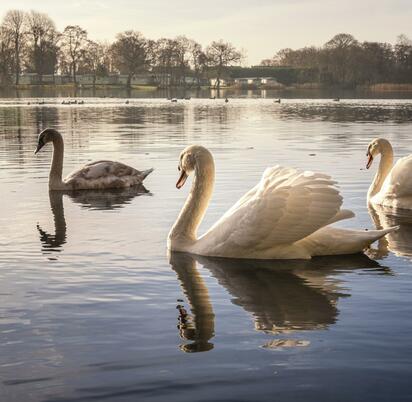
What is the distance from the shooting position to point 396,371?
19.5ft

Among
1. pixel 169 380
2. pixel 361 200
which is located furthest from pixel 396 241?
pixel 169 380

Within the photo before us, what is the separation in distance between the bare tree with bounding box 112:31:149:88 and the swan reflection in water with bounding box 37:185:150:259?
174m

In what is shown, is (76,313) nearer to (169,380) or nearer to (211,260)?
(169,380)

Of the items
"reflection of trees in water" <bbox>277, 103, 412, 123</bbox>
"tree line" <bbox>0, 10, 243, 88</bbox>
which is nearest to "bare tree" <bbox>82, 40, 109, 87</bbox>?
"tree line" <bbox>0, 10, 243, 88</bbox>

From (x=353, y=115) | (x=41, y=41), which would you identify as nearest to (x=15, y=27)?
(x=41, y=41)

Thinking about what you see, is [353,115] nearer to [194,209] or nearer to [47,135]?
[47,135]

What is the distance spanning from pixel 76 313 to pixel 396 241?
5.46 metres

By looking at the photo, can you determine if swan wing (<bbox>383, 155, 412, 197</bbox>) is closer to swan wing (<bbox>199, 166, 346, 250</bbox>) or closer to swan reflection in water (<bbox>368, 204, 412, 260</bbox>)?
swan reflection in water (<bbox>368, 204, 412, 260</bbox>)

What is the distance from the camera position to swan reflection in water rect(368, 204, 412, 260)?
1058cm

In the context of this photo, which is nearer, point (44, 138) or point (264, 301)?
point (264, 301)

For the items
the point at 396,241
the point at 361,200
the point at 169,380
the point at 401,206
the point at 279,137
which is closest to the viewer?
the point at 169,380

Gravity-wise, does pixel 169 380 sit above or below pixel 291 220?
below

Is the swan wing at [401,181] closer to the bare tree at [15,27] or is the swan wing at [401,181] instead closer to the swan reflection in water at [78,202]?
the swan reflection in water at [78,202]

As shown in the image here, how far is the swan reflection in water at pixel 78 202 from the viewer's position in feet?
37.3
